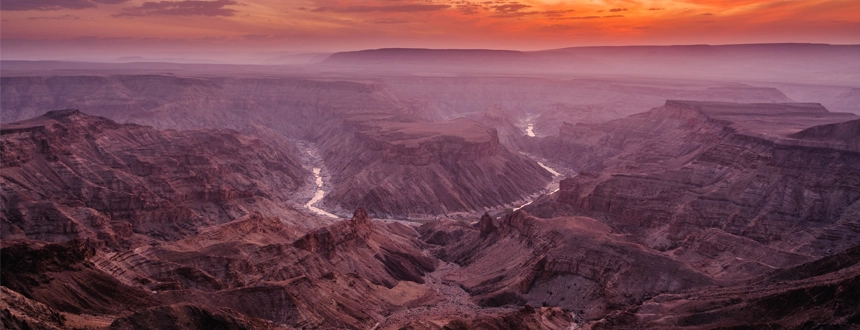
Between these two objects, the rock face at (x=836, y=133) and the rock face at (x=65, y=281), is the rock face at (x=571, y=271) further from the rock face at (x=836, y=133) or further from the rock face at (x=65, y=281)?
the rock face at (x=836, y=133)

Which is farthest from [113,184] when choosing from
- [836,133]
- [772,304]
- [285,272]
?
[836,133]

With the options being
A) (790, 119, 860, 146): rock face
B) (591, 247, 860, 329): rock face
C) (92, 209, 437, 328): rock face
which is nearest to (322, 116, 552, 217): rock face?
(92, 209, 437, 328): rock face

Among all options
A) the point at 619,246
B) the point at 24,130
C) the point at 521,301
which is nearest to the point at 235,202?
the point at 24,130

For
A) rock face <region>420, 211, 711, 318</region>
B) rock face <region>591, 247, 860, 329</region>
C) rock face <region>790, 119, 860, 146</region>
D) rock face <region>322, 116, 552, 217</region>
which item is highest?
rock face <region>790, 119, 860, 146</region>

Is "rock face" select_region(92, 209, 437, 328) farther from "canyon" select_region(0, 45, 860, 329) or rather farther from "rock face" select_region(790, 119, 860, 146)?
"rock face" select_region(790, 119, 860, 146)

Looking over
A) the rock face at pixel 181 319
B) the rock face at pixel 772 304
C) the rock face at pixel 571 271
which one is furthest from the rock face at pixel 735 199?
the rock face at pixel 181 319
